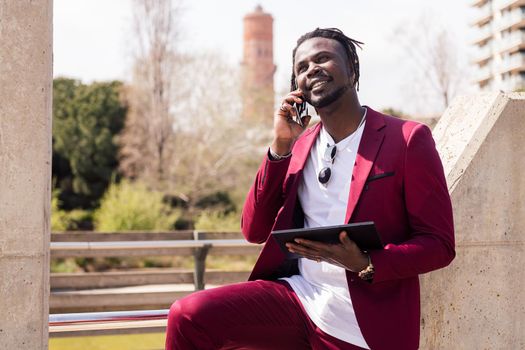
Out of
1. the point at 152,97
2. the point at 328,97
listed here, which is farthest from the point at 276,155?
the point at 152,97

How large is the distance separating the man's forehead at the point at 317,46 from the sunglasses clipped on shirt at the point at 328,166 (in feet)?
1.11

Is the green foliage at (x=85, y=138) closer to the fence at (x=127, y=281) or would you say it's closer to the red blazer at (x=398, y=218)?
the fence at (x=127, y=281)

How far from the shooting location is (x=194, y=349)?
8.33 ft

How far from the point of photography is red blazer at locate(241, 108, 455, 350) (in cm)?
245

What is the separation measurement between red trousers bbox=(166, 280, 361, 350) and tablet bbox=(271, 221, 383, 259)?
315 mm

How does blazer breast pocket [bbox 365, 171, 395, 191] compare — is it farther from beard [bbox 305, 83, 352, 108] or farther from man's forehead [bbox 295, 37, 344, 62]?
man's forehead [bbox 295, 37, 344, 62]

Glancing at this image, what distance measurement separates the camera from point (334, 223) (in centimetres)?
265

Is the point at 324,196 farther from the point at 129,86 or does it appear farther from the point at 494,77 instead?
the point at 494,77

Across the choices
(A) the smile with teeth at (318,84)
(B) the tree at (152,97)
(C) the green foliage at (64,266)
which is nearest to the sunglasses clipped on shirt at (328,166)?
(A) the smile with teeth at (318,84)

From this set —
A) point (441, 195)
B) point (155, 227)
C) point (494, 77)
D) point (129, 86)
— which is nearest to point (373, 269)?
point (441, 195)

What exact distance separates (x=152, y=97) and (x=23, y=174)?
2740cm

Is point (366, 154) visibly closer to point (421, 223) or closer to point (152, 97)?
point (421, 223)

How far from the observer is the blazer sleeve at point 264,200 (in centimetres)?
275

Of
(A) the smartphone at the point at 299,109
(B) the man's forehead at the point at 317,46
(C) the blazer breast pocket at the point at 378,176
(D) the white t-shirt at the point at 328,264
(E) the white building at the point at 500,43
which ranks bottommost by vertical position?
(D) the white t-shirt at the point at 328,264
